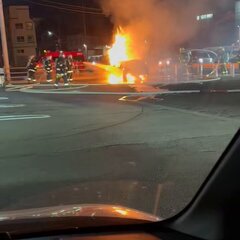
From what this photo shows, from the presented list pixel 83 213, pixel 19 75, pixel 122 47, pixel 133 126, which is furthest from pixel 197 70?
pixel 83 213

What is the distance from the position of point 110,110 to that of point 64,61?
971 cm

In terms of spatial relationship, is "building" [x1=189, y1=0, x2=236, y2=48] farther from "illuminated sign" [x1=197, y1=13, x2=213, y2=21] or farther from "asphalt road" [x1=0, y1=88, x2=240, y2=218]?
"asphalt road" [x1=0, y1=88, x2=240, y2=218]

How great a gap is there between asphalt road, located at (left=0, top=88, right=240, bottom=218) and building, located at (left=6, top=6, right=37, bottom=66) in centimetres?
5854

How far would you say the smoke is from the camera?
25594mm

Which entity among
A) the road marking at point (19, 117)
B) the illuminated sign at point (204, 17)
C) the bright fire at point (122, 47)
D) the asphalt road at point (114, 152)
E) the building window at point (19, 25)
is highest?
the building window at point (19, 25)

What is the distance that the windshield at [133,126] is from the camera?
→ 5188 millimetres

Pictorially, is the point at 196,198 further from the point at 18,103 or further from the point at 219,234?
the point at 18,103

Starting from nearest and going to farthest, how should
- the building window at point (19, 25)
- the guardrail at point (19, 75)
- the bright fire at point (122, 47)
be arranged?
the guardrail at point (19, 75)
the bright fire at point (122, 47)
the building window at point (19, 25)

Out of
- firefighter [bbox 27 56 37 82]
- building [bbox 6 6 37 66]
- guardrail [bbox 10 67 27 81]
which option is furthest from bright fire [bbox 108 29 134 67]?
building [bbox 6 6 37 66]

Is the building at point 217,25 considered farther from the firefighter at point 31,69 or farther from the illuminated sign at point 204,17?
the firefighter at point 31,69

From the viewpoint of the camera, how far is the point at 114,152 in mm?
7078

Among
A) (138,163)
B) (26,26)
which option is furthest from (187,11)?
(26,26)

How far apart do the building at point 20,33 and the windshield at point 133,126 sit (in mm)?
42660

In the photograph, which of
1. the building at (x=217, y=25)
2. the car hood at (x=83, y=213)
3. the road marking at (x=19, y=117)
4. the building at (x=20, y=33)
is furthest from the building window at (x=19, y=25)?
the car hood at (x=83, y=213)
